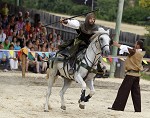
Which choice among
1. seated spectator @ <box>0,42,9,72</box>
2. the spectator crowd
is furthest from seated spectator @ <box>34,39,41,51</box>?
seated spectator @ <box>0,42,9,72</box>

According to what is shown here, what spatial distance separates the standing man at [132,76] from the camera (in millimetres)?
12883

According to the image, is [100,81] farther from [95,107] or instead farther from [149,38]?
[149,38]

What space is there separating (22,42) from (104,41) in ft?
33.8

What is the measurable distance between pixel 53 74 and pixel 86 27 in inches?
64.0

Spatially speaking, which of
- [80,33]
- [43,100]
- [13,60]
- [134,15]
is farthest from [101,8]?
[80,33]

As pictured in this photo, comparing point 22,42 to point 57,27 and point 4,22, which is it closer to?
point 4,22

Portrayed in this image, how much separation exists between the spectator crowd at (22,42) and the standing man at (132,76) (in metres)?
6.21

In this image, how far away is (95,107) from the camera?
13.7 m

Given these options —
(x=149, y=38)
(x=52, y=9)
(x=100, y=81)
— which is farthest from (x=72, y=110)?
(x=52, y=9)

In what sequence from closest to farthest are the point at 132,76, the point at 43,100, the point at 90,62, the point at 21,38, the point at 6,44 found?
the point at 90,62
the point at 132,76
the point at 43,100
the point at 6,44
the point at 21,38

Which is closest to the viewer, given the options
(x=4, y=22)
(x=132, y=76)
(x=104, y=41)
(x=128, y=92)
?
(x=104, y=41)

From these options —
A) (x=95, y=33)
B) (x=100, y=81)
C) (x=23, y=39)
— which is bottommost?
(x=100, y=81)

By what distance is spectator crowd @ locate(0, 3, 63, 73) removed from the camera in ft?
66.2

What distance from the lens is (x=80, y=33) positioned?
12047 millimetres
